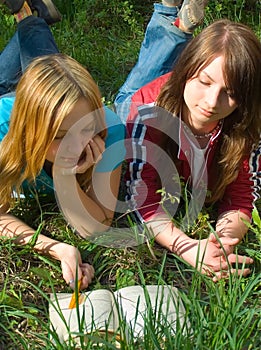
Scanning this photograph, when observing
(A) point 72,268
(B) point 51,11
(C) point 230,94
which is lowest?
(A) point 72,268

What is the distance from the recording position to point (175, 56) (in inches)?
126

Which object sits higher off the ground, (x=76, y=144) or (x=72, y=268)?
(x=76, y=144)

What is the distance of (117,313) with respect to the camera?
211 centimetres

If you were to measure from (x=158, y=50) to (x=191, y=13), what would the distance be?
0.24m

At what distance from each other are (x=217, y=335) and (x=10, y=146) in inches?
39.0

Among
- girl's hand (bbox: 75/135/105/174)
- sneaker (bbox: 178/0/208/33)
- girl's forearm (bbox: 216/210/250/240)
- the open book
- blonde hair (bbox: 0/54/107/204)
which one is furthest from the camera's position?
sneaker (bbox: 178/0/208/33)

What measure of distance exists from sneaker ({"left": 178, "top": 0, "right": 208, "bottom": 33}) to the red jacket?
1.33ft

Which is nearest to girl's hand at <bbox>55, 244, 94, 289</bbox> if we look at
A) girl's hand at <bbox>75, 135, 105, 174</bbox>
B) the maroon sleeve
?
girl's hand at <bbox>75, 135, 105, 174</bbox>

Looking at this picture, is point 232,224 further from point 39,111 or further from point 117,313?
point 39,111

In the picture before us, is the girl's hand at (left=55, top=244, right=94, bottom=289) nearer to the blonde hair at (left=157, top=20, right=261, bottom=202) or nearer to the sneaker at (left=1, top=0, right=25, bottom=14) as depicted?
the blonde hair at (left=157, top=20, right=261, bottom=202)

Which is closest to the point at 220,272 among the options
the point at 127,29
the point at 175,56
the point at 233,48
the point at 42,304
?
the point at 42,304

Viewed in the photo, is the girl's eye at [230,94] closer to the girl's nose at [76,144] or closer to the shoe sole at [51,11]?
the girl's nose at [76,144]

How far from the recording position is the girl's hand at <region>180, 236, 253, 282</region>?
2.39m

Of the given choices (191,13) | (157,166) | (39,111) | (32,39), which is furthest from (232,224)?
(32,39)
